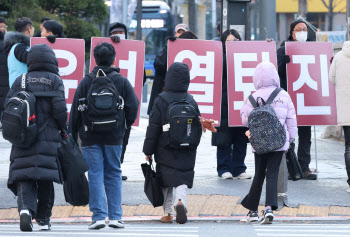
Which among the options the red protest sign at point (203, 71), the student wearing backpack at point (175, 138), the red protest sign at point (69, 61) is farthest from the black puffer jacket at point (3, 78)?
the student wearing backpack at point (175, 138)

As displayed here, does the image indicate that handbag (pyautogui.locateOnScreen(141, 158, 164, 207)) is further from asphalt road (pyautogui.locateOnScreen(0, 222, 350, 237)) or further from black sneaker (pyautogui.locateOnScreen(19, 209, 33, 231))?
black sneaker (pyautogui.locateOnScreen(19, 209, 33, 231))

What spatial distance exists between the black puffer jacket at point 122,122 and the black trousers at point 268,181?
1.35m

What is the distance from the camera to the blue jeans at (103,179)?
7441mm

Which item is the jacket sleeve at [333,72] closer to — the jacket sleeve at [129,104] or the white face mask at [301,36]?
the white face mask at [301,36]

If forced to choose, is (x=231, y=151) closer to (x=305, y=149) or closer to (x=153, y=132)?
(x=305, y=149)

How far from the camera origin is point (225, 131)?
10.2m

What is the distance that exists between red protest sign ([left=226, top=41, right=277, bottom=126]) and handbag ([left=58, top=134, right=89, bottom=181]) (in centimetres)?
318

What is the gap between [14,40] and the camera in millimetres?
9539

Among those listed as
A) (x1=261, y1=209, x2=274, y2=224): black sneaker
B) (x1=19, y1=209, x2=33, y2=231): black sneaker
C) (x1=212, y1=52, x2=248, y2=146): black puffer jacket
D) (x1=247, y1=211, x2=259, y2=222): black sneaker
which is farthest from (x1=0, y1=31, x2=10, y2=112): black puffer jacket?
(x1=261, y1=209, x2=274, y2=224): black sneaker

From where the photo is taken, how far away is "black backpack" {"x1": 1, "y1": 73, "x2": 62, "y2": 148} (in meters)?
7.01

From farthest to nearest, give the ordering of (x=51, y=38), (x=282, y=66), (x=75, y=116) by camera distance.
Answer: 1. (x=282, y=66)
2. (x=51, y=38)
3. (x=75, y=116)

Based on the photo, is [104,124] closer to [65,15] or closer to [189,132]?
[189,132]

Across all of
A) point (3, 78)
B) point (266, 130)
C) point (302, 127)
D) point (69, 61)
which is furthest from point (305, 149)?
point (3, 78)

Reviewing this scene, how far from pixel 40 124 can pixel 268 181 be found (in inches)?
87.7
